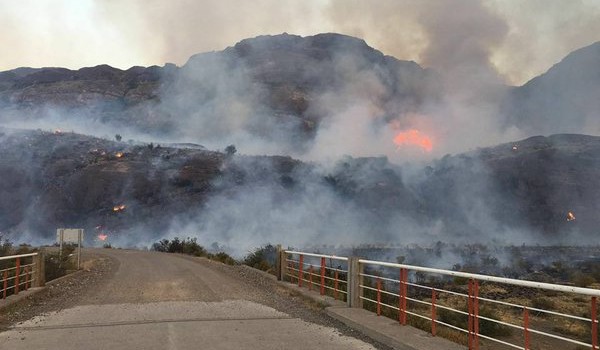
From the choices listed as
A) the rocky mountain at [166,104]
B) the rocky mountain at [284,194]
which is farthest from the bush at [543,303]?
the rocky mountain at [166,104]

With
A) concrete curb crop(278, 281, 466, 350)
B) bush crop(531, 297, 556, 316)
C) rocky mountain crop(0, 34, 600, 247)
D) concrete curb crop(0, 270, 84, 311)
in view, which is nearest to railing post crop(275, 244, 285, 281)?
concrete curb crop(278, 281, 466, 350)

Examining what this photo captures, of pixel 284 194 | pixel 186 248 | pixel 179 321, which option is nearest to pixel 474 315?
pixel 179 321

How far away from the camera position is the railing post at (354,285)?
37.2 ft

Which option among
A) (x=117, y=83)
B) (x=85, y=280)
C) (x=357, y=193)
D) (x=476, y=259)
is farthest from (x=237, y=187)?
(x=117, y=83)

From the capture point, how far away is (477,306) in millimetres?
6875

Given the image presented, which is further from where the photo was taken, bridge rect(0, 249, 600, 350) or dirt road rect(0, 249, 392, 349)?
dirt road rect(0, 249, 392, 349)

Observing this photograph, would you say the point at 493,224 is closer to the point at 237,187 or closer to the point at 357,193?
the point at 357,193

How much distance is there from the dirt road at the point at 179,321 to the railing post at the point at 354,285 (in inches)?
33.8

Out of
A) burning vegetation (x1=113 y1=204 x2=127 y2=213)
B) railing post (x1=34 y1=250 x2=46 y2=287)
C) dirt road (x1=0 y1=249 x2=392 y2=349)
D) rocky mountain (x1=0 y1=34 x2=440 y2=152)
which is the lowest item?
dirt road (x1=0 y1=249 x2=392 y2=349)

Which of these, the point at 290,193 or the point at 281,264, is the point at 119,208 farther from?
the point at 281,264

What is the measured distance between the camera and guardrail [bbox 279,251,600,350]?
692 centimetres

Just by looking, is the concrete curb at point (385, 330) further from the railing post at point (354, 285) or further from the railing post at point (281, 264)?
the railing post at point (281, 264)

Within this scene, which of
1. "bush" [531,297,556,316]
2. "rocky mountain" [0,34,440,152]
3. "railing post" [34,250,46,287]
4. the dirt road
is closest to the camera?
the dirt road

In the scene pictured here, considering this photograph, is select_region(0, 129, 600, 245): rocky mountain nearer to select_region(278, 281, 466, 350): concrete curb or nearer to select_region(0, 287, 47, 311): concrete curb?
select_region(0, 287, 47, 311): concrete curb
